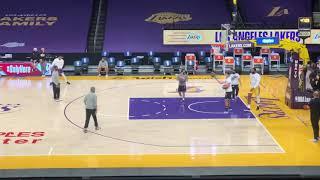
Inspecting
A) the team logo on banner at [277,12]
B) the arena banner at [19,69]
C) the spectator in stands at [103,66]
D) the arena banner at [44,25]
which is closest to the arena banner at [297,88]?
the spectator in stands at [103,66]

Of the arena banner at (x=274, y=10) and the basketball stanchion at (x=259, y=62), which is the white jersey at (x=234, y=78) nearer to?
the basketball stanchion at (x=259, y=62)

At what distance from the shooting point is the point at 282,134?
61.4 ft

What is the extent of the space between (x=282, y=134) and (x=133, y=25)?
2236 centimetres

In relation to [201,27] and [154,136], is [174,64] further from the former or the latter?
[154,136]

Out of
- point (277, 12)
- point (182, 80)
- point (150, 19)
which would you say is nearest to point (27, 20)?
point (150, 19)

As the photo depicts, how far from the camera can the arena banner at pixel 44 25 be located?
3797 centimetres

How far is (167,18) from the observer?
A: 39.7 m

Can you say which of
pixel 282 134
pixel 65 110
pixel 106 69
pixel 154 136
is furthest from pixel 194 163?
pixel 106 69

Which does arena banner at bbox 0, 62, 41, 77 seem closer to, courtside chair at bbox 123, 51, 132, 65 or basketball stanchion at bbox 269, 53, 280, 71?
courtside chair at bbox 123, 51, 132, 65

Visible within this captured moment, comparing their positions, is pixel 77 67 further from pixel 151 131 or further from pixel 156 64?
pixel 151 131

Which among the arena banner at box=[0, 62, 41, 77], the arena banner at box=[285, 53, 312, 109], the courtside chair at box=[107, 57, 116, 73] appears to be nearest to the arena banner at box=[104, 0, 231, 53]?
the courtside chair at box=[107, 57, 116, 73]

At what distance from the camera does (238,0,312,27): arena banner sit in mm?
39750

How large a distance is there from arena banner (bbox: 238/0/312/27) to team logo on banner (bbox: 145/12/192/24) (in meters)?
4.26

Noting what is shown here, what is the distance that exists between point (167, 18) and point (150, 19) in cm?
123
